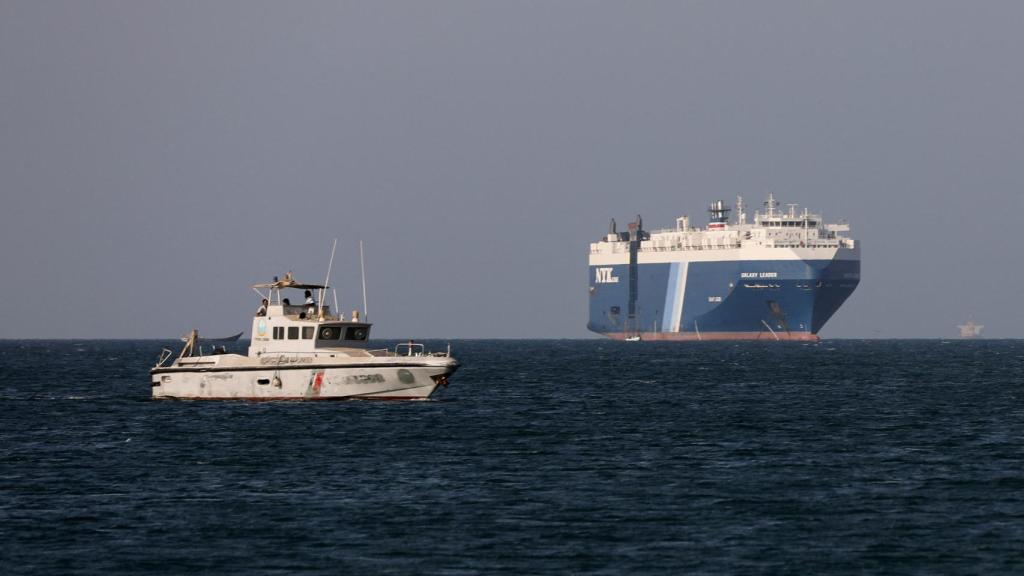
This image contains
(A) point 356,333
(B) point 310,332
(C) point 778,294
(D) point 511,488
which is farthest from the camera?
(C) point 778,294

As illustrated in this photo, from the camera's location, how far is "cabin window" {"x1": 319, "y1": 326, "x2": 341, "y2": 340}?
A: 58.2 metres

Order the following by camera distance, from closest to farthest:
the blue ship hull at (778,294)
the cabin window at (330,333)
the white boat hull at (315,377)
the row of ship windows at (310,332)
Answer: the row of ship windows at (310,332) < the cabin window at (330,333) < the white boat hull at (315,377) < the blue ship hull at (778,294)

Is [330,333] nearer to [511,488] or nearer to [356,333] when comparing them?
[356,333]

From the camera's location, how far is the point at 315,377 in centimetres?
5856

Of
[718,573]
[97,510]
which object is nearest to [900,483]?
[718,573]

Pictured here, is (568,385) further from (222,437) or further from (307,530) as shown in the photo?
(307,530)

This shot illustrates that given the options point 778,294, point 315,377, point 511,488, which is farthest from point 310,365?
point 778,294

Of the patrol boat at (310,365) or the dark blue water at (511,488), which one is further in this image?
the patrol boat at (310,365)

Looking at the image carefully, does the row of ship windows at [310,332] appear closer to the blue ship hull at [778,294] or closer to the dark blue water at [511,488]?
the dark blue water at [511,488]

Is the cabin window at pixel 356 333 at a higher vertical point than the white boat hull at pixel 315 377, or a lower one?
higher

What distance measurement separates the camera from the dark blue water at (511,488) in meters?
26.9

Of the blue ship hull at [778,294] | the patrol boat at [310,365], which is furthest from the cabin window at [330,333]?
the blue ship hull at [778,294]

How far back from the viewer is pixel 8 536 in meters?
28.9

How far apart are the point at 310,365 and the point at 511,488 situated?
77.9ft
